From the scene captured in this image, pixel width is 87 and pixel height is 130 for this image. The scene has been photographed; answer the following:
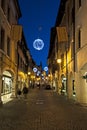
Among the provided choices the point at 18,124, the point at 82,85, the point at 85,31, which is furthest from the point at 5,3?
the point at 18,124

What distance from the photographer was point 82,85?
28.3 m

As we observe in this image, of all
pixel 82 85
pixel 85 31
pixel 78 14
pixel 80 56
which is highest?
pixel 78 14

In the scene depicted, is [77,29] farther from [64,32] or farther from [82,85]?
[82,85]

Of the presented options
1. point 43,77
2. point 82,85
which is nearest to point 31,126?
point 82,85

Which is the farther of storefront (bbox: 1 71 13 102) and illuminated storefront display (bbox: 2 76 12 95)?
illuminated storefront display (bbox: 2 76 12 95)

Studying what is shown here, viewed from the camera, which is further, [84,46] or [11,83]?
[11,83]

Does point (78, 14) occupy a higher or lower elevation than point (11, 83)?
higher

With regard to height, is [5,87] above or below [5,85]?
below

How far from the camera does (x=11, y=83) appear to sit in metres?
38.7

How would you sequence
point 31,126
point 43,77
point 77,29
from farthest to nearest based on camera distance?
point 43,77, point 77,29, point 31,126

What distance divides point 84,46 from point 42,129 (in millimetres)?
13721

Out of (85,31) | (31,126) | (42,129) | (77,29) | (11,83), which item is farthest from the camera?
(11,83)

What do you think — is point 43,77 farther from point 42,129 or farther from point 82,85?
point 42,129

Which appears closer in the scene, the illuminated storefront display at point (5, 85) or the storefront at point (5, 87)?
the storefront at point (5, 87)
